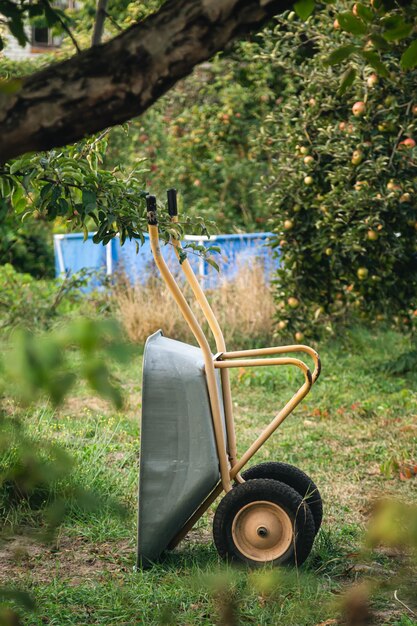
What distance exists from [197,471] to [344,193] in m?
3.24

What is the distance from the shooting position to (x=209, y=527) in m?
3.83

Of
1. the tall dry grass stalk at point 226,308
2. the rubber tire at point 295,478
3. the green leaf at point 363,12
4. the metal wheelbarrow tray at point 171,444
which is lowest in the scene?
the tall dry grass stalk at point 226,308

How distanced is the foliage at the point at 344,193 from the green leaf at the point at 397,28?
13.1 ft

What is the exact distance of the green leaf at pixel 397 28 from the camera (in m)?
1.59

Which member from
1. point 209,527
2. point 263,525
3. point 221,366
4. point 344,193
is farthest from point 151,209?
point 344,193

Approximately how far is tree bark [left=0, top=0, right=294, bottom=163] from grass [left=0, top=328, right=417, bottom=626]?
1.22 feet

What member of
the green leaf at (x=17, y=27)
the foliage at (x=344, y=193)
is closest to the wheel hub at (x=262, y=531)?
the green leaf at (x=17, y=27)

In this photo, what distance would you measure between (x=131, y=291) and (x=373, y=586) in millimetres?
7396

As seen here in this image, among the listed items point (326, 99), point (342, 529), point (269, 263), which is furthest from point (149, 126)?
point (342, 529)

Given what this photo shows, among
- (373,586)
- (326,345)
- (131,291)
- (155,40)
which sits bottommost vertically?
(326,345)

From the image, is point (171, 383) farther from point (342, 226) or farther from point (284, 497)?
point (342, 226)

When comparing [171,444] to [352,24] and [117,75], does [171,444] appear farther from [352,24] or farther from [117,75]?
[117,75]

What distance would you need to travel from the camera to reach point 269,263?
28.7ft

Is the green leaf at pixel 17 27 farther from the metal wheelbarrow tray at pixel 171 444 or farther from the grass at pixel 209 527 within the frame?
the metal wheelbarrow tray at pixel 171 444
